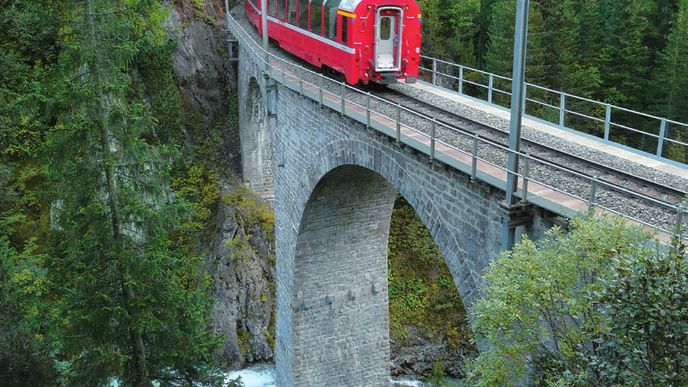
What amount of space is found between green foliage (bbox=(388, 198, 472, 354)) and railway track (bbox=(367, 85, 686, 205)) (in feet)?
42.9

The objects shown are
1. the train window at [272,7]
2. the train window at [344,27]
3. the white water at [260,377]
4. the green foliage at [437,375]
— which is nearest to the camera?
the train window at [344,27]

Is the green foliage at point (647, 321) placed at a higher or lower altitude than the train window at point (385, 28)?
lower

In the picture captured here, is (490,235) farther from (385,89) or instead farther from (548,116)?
(548,116)

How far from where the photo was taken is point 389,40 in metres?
17.1

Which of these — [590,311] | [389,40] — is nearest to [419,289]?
[389,40]

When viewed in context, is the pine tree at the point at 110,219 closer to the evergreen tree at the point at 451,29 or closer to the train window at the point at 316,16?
the train window at the point at 316,16

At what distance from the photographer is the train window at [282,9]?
21.9m

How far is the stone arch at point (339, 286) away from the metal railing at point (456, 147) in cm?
271

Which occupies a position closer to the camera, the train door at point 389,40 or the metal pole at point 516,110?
the metal pole at point 516,110

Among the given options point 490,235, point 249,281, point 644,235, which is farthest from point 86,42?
point 249,281

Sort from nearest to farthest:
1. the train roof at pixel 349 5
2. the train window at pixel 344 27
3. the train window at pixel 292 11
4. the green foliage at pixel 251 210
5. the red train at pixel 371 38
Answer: the train roof at pixel 349 5 → the red train at pixel 371 38 → the train window at pixel 344 27 → the train window at pixel 292 11 → the green foliage at pixel 251 210

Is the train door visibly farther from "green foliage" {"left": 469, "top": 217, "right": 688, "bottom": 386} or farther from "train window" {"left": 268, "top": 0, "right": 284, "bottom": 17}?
"green foliage" {"left": 469, "top": 217, "right": 688, "bottom": 386}

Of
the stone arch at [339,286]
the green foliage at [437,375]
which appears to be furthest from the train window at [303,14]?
the green foliage at [437,375]

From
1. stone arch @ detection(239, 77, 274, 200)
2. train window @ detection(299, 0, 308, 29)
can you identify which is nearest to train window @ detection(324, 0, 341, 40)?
train window @ detection(299, 0, 308, 29)
